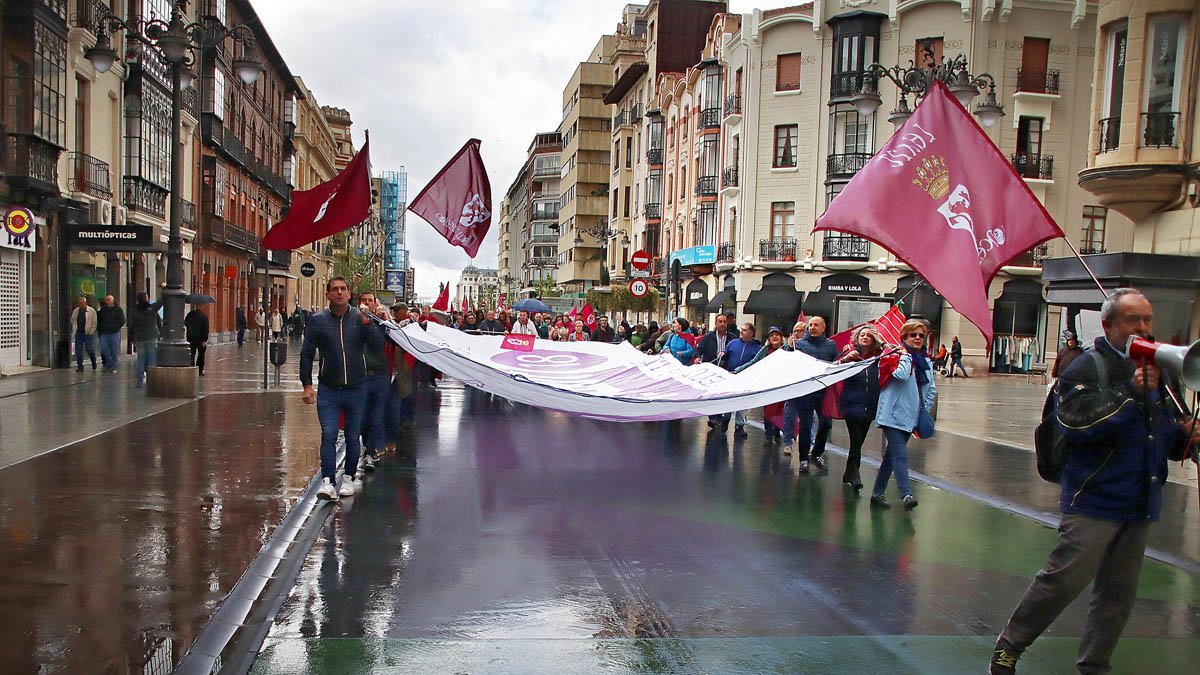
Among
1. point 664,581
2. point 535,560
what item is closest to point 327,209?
point 535,560

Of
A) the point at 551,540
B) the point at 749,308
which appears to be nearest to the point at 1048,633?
the point at 551,540

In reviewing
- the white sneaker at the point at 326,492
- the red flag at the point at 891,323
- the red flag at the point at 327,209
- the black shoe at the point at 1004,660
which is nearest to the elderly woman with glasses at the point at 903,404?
the red flag at the point at 891,323

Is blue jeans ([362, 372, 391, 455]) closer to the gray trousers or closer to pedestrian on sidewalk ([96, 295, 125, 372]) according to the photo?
the gray trousers

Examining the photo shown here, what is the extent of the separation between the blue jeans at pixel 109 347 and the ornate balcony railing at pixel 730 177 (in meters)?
31.0

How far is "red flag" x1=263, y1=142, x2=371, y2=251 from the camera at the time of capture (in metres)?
12.7

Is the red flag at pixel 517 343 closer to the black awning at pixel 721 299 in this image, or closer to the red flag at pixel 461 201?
the red flag at pixel 461 201

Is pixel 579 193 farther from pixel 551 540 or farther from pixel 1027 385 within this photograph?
pixel 551 540

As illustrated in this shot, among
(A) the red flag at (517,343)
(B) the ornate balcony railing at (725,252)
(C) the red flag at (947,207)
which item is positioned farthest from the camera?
(B) the ornate balcony railing at (725,252)

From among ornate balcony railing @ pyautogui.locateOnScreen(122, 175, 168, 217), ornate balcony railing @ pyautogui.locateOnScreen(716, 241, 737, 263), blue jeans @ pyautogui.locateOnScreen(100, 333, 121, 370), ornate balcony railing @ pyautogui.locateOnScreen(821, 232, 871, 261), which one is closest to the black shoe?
blue jeans @ pyautogui.locateOnScreen(100, 333, 121, 370)

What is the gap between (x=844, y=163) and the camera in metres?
42.2

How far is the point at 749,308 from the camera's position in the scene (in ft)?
142

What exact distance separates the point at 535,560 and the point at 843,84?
38.8 metres

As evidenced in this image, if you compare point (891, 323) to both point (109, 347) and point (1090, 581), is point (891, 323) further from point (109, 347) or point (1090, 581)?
point (109, 347)

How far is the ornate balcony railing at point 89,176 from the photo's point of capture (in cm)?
2419
